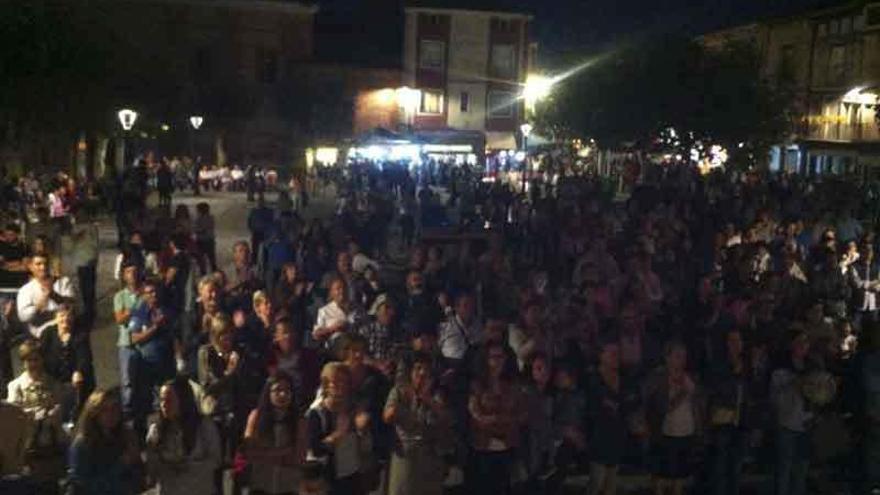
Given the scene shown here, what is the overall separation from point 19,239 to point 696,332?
8787 mm

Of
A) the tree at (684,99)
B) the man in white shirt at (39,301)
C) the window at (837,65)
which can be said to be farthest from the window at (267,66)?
the man in white shirt at (39,301)

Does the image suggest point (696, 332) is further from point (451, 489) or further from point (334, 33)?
point (334, 33)

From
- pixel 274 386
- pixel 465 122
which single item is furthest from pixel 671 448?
pixel 465 122

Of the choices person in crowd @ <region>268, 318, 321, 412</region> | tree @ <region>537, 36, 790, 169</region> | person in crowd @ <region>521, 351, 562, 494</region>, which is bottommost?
person in crowd @ <region>521, 351, 562, 494</region>

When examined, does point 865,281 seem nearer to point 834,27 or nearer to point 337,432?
point 337,432

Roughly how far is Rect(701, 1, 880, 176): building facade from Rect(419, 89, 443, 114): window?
1480 cm

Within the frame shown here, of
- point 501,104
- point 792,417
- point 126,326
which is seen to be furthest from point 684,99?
point 126,326

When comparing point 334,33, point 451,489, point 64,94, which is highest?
point 334,33

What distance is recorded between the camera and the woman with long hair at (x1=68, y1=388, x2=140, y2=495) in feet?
19.2

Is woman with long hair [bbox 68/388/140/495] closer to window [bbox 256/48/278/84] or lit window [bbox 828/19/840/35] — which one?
window [bbox 256/48/278/84]

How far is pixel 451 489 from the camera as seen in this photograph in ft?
Result: 25.1

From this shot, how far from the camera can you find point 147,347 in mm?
8883

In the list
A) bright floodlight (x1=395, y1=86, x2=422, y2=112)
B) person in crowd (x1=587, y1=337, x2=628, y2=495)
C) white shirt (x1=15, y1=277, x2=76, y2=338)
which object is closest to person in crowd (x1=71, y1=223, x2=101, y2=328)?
white shirt (x1=15, y1=277, x2=76, y2=338)

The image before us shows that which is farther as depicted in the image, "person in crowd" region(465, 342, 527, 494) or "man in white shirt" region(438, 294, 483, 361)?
"man in white shirt" region(438, 294, 483, 361)
